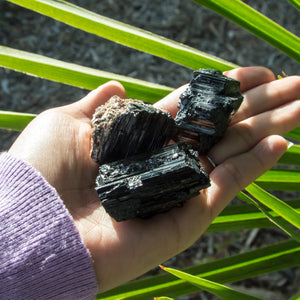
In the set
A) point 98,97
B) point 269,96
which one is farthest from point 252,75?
point 98,97

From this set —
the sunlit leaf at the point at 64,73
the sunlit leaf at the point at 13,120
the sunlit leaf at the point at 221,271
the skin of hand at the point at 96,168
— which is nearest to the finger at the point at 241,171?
the skin of hand at the point at 96,168

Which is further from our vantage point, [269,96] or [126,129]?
[269,96]

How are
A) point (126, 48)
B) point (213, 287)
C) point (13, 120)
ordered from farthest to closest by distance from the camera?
1. point (126, 48)
2. point (13, 120)
3. point (213, 287)

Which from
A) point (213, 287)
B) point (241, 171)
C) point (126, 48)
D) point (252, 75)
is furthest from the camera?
point (126, 48)

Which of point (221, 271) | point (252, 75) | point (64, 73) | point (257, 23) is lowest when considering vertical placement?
point (221, 271)

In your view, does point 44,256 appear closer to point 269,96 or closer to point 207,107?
point 207,107

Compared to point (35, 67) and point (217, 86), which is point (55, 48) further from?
point (217, 86)

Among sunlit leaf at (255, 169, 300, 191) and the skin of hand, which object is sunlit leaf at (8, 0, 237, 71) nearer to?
the skin of hand
